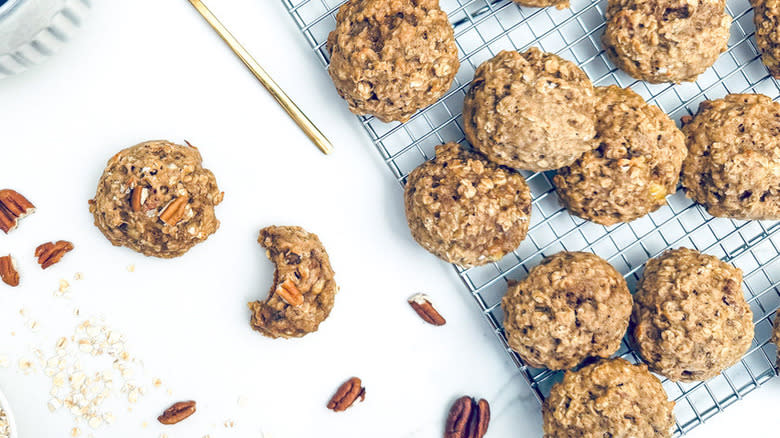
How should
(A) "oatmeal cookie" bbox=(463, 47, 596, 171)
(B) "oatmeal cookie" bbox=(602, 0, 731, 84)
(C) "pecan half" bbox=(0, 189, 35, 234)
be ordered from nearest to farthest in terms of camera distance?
(A) "oatmeal cookie" bbox=(463, 47, 596, 171), (B) "oatmeal cookie" bbox=(602, 0, 731, 84), (C) "pecan half" bbox=(0, 189, 35, 234)

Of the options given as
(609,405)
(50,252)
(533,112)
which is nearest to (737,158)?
(533,112)

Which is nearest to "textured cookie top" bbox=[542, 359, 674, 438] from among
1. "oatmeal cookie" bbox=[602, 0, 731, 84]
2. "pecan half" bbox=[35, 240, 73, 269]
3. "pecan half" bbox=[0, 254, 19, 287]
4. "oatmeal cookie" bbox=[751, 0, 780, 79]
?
"oatmeal cookie" bbox=[602, 0, 731, 84]

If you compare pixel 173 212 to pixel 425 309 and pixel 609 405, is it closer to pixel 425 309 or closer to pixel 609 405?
pixel 425 309

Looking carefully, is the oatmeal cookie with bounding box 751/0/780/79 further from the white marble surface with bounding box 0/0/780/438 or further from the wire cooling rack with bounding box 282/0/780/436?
the white marble surface with bounding box 0/0/780/438

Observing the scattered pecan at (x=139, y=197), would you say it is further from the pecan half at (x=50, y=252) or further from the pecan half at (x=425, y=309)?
the pecan half at (x=425, y=309)

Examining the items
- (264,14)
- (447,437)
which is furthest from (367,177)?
(447,437)
